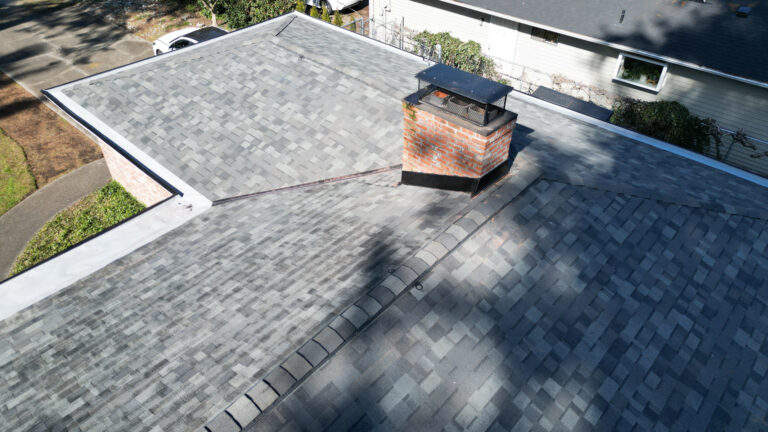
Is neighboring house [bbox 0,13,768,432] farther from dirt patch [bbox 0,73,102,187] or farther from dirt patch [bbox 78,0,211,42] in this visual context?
dirt patch [bbox 78,0,211,42]

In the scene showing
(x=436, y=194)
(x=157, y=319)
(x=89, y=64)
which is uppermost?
(x=436, y=194)

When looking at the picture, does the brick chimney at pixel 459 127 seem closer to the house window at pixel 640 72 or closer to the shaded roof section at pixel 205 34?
the house window at pixel 640 72

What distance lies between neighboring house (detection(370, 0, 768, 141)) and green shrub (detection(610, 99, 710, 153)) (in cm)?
77

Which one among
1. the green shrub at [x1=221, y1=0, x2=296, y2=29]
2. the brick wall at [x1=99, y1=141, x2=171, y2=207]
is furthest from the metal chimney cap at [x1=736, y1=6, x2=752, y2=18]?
the green shrub at [x1=221, y1=0, x2=296, y2=29]

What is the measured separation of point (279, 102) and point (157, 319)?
6881 mm

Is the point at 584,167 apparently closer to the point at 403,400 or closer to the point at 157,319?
the point at 403,400

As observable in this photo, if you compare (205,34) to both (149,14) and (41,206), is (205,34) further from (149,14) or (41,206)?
(149,14)

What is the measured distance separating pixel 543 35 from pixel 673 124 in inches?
254

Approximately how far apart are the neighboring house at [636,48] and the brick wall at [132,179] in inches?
588

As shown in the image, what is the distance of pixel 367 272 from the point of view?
683 centimetres

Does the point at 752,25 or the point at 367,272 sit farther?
the point at 752,25

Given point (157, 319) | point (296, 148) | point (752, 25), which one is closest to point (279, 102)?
point (296, 148)

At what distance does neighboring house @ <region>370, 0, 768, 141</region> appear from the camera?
52.9 ft

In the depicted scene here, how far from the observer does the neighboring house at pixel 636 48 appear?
52.9 ft
